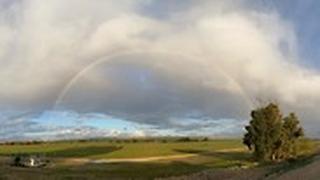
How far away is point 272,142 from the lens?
13050 centimetres

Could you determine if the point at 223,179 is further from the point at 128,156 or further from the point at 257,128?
the point at 128,156

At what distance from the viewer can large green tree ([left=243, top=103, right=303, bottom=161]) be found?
426ft

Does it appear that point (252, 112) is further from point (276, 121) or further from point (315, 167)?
point (315, 167)

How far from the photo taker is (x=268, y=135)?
130500mm

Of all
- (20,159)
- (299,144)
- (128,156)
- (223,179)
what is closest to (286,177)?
(223,179)

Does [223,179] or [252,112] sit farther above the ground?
[252,112]

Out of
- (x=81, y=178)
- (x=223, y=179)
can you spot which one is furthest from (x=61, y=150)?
(x=223, y=179)

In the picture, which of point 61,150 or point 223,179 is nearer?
point 223,179

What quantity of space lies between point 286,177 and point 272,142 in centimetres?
7749

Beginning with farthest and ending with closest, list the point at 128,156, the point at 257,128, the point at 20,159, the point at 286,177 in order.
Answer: the point at 128,156 → the point at 257,128 → the point at 20,159 → the point at 286,177

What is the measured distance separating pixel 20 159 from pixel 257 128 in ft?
144

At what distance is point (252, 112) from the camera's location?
431ft

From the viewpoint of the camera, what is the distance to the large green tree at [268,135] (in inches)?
5108

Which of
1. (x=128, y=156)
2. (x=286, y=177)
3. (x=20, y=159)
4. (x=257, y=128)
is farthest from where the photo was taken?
(x=128, y=156)
